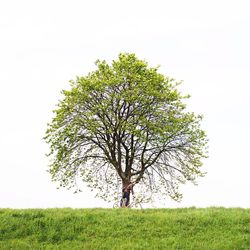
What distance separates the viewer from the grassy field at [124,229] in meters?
18.4

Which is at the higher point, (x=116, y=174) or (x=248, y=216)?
(x=116, y=174)

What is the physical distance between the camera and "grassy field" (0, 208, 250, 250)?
18.4 m

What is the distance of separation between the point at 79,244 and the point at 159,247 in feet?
11.9

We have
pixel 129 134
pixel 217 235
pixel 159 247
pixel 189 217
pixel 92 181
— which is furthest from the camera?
pixel 92 181

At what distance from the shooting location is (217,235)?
1914 centimetres

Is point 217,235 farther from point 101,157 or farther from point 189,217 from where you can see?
point 101,157

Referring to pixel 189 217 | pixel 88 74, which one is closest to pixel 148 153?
pixel 88 74

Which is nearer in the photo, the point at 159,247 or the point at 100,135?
the point at 159,247

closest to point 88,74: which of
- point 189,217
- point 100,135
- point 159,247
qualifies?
point 100,135

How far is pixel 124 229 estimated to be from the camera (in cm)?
1992

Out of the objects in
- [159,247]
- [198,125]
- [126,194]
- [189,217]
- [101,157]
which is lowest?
[159,247]

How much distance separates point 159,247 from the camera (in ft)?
58.9

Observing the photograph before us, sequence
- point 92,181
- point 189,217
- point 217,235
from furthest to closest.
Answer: point 92,181 < point 189,217 < point 217,235

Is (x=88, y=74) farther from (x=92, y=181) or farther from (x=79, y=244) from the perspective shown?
(x=79, y=244)
